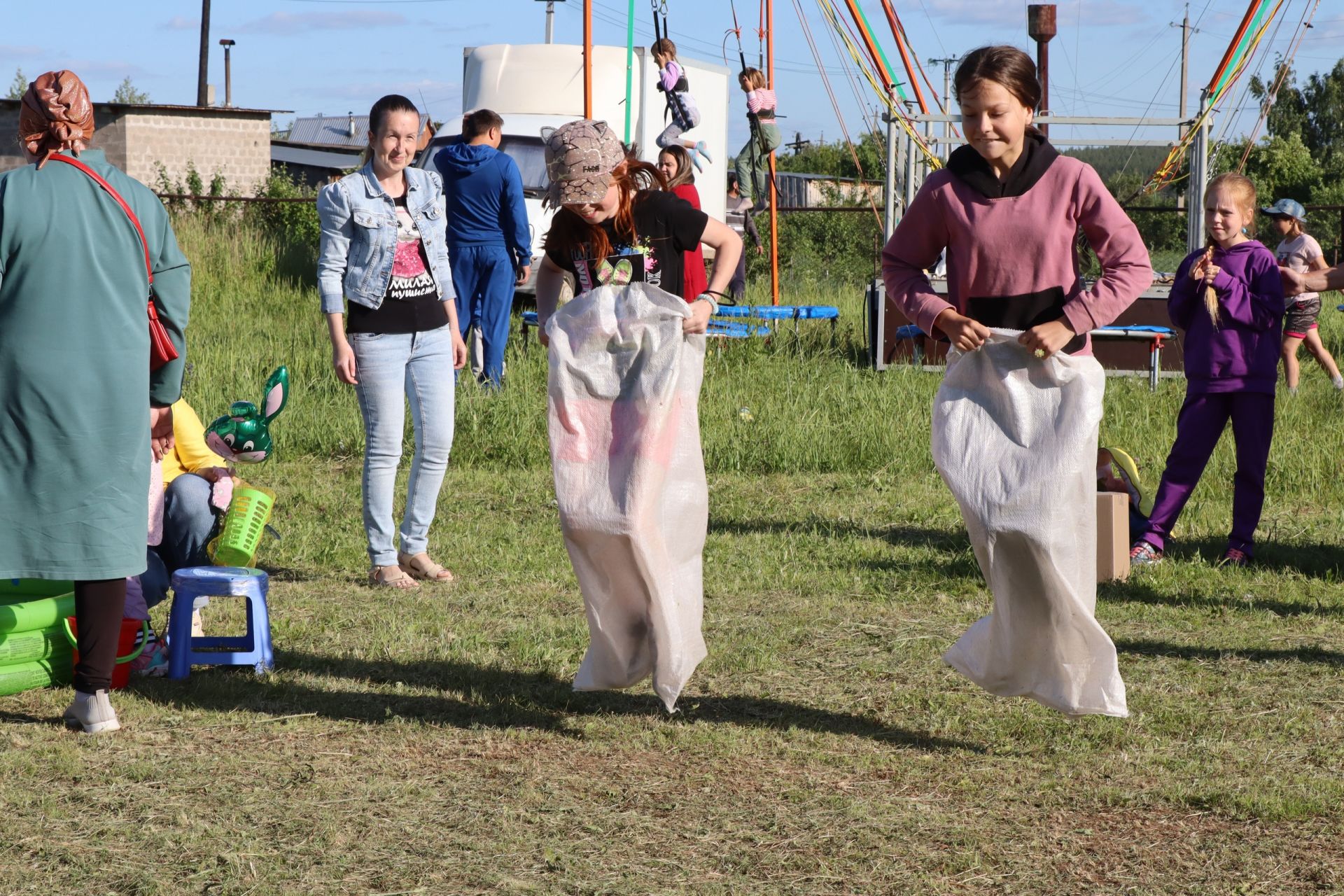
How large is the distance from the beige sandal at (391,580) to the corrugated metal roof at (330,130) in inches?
2048

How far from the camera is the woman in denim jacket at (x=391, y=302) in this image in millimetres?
5633

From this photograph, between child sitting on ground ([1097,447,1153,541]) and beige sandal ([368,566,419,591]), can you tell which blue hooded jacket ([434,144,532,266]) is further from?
child sitting on ground ([1097,447,1153,541])

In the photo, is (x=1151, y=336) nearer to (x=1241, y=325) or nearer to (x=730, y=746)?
(x=1241, y=325)

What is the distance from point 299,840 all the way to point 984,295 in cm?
218

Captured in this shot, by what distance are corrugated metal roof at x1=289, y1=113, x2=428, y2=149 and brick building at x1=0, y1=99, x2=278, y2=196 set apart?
2391cm

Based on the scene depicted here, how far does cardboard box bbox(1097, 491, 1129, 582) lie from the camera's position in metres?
6.07

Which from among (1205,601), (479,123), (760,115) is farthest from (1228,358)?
(760,115)

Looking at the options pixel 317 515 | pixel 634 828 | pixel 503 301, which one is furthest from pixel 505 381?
pixel 634 828

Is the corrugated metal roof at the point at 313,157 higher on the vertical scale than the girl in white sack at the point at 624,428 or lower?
higher

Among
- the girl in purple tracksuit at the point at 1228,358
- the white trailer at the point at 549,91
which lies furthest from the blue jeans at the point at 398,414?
the white trailer at the point at 549,91

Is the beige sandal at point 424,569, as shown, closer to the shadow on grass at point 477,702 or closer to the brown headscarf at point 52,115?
the shadow on grass at point 477,702

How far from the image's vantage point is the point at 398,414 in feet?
19.2

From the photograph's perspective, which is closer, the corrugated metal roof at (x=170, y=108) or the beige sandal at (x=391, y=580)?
the beige sandal at (x=391, y=580)

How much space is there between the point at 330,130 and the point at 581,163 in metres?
58.2
